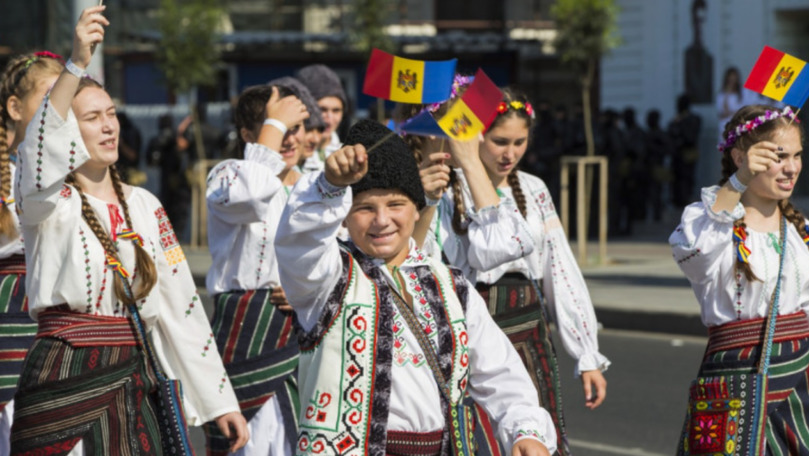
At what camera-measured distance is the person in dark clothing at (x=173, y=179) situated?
20.0 meters

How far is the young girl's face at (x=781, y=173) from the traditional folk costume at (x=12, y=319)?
8.08 feet

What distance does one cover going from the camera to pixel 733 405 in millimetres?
4824

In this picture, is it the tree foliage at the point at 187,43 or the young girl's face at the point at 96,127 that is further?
the tree foliage at the point at 187,43

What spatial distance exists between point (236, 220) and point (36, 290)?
53.7 inches

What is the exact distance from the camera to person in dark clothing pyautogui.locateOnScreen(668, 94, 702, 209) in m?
20.5

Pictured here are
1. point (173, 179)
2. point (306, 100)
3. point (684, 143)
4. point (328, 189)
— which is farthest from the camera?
point (684, 143)

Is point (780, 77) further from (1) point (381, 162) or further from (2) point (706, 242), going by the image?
(1) point (381, 162)

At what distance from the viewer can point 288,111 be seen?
545cm

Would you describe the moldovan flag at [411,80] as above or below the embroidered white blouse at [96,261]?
above

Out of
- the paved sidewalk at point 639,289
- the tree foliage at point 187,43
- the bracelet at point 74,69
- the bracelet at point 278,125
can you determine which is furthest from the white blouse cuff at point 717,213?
the tree foliage at point 187,43

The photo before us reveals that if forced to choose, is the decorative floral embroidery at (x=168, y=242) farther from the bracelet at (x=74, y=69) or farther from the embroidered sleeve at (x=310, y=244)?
the embroidered sleeve at (x=310, y=244)

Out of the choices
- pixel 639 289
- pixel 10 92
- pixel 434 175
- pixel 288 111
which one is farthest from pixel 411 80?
pixel 639 289

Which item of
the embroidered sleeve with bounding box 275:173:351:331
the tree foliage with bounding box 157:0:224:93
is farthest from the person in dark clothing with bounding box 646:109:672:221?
the embroidered sleeve with bounding box 275:173:351:331

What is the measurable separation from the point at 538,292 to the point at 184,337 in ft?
4.69
